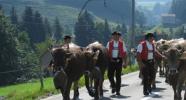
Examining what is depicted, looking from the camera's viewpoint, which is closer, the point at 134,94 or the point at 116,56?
the point at 116,56

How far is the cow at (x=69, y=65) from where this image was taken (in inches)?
529

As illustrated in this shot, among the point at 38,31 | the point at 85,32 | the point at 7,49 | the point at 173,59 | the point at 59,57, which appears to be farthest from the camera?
the point at 38,31

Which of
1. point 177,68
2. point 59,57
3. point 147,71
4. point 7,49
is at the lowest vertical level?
point 7,49

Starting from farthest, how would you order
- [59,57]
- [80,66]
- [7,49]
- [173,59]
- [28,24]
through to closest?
[28,24] → [7,49] → [80,66] → [173,59] → [59,57]

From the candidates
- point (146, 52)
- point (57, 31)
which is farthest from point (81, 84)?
point (57, 31)

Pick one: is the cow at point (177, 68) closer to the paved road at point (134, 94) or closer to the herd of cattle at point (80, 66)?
the herd of cattle at point (80, 66)

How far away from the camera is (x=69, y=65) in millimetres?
14117

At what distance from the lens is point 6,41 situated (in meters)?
87.5

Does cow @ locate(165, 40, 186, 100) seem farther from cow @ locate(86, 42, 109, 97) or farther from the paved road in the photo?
cow @ locate(86, 42, 109, 97)

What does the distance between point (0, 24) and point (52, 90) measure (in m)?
71.4

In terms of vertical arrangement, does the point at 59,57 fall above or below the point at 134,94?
above

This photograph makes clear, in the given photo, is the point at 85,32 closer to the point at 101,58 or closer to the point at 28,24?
the point at 28,24

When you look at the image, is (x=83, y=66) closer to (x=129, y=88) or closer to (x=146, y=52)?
→ (x=146, y=52)

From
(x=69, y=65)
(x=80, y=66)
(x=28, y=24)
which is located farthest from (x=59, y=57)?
(x=28, y=24)
